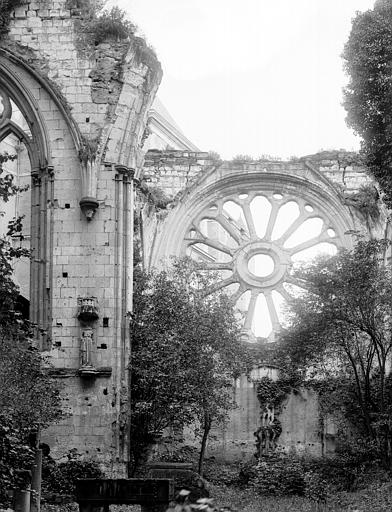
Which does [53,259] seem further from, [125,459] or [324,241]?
[324,241]

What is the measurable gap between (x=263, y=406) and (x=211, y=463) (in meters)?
2.21

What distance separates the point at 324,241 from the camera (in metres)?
34.7

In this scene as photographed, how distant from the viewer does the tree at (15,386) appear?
48.5ft

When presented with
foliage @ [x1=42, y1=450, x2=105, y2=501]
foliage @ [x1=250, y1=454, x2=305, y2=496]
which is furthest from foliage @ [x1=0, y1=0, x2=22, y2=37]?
foliage @ [x1=250, y1=454, x2=305, y2=496]

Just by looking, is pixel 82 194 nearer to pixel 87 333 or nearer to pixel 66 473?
pixel 87 333

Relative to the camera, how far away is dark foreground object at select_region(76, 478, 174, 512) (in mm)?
15461

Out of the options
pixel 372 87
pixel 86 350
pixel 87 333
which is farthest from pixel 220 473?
pixel 372 87

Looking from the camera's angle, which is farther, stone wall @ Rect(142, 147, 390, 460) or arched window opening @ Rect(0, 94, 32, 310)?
stone wall @ Rect(142, 147, 390, 460)

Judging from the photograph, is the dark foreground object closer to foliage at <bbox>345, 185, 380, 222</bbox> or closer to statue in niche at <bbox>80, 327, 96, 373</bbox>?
statue in niche at <bbox>80, 327, 96, 373</bbox>

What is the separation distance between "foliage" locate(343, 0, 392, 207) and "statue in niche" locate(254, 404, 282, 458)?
11.0 metres

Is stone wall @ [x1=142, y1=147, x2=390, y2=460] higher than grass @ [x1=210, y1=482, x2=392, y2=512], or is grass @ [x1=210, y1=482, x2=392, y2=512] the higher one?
stone wall @ [x1=142, y1=147, x2=390, y2=460]

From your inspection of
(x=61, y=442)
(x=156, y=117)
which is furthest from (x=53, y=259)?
(x=156, y=117)

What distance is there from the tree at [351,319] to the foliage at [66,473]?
513 centimetres

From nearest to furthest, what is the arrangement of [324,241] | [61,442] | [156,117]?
1. [61,442]
2. [324,241]
3. [156,117]
